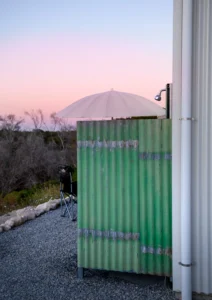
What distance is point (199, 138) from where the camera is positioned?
3359 millimetres

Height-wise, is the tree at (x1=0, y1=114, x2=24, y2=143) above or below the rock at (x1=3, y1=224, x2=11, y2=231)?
above

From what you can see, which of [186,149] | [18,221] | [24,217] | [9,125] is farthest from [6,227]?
[9,125]

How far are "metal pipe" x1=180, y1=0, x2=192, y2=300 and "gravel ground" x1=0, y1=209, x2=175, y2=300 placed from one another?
0.53 metres

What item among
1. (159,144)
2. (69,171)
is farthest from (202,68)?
(69,171)

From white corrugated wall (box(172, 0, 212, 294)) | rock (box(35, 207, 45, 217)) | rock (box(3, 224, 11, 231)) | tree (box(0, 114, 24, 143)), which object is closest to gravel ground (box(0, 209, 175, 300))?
rock (box(3, 224, 11, 231))

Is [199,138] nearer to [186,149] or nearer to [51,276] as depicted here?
[186,149]

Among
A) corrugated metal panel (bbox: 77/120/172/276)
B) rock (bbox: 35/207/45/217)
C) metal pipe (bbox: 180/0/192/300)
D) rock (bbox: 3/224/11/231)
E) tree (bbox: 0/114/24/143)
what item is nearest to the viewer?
metal pipe (bbox: 180/0/192/300)

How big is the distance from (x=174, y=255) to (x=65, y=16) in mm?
5563

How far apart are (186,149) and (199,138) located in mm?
194

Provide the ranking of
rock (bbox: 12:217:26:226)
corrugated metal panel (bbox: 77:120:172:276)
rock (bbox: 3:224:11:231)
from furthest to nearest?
rock (bbox: 12:217:26:226) → rock (bbox: 3:224:11:231) → corrugated metal panel (bbox: 77:120:172:276)

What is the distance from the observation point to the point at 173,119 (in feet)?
11.3

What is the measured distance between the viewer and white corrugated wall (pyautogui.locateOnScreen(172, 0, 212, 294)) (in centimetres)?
331

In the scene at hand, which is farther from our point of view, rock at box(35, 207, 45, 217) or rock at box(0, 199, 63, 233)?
rock at box(35, 207, 45, 217)

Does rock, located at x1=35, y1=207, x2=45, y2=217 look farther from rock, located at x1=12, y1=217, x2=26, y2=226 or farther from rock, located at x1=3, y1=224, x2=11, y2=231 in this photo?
rock, located at x1=3, y1=224, x2=11, y2=231
